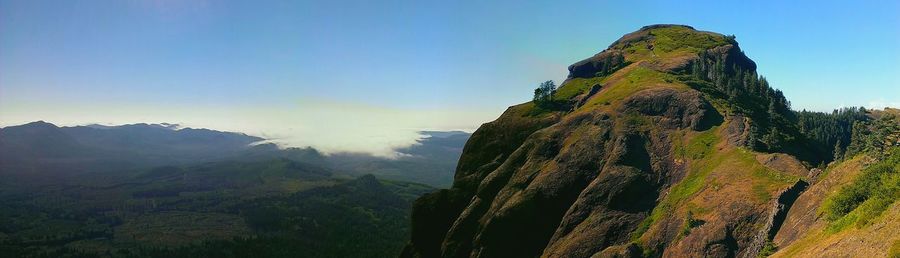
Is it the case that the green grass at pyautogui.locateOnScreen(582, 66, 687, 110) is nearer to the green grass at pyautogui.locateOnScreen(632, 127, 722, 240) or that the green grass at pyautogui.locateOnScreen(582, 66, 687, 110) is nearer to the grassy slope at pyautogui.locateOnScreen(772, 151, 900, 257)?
the green grass at pyautogui.locateOnScreen(632, 127, 722, 240)

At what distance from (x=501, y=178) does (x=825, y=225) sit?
70.9m

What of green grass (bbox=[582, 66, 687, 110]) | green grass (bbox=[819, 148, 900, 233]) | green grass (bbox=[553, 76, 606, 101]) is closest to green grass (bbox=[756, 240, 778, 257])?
green grass (bbox=[819, 148, 900, 233])

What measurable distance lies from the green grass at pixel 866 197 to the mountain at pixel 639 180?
0.30 m

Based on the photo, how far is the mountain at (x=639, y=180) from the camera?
70.3 metres

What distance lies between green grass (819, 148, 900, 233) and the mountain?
30 cm

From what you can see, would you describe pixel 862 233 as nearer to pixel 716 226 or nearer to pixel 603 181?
pixel 716 226

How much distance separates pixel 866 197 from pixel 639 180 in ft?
129

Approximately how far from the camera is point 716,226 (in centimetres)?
7100

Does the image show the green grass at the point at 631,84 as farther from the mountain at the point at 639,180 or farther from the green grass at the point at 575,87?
the green grass at the point at 575,87

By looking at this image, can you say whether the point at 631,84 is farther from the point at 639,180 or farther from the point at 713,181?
the point at 713,181

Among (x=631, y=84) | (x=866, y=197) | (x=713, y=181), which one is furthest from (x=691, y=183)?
(x=631, y=84)

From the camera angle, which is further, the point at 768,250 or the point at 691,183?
the point at 691,183

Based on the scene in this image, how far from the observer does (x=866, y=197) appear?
184 ft

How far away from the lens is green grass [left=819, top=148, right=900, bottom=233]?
50688 millimetres
